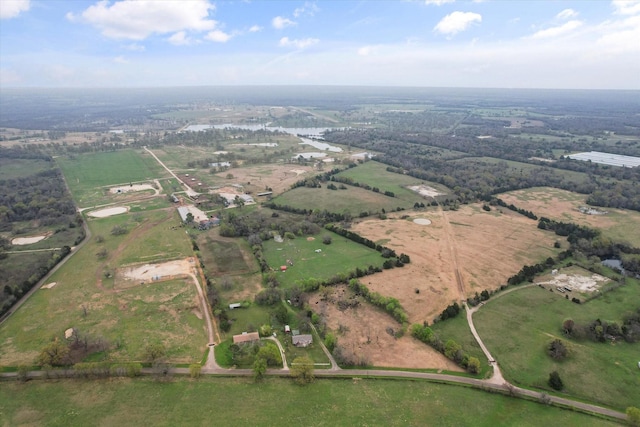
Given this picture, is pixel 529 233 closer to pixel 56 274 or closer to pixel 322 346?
pixel 322 346

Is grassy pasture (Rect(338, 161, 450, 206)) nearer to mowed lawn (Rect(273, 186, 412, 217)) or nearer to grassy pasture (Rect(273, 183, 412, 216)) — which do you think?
grassy pasture (Rect(273, 183, 412, 216))

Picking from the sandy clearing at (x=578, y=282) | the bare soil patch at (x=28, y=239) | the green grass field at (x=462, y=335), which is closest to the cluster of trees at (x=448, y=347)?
the green grass field at (x=462, y=335)

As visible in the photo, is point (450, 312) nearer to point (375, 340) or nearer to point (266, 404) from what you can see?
point (375, 340)

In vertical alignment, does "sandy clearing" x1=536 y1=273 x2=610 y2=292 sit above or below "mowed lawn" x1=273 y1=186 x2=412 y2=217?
below

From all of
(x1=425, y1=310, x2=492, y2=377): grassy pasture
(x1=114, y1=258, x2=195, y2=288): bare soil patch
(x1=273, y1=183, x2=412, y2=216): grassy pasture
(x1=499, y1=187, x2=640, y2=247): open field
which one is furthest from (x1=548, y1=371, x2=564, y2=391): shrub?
(x1=273, y1=183, x2=412, y2=216): grassy pasture

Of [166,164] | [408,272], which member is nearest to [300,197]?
[408,272]

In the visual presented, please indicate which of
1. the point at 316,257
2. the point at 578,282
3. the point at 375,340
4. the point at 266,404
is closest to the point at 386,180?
the point at 316,257
